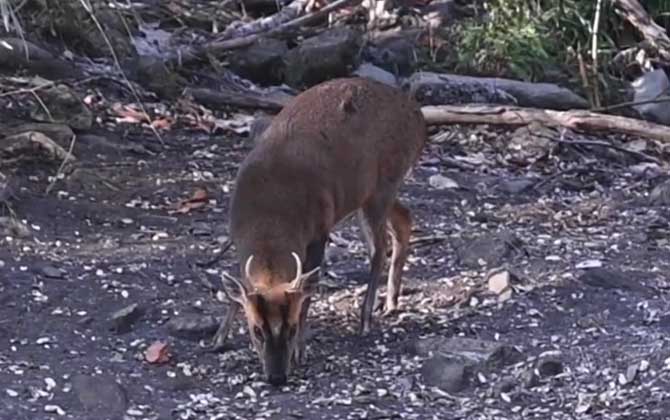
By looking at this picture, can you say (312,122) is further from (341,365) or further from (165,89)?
(165,89)

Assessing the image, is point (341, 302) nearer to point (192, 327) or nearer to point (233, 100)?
point (192, 327)

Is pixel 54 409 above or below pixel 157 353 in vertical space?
above

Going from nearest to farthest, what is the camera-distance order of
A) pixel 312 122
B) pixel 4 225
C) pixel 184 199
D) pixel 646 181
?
pixel 312 122 < pixel 4 225 < pixel 184 199 < pixel 646 181

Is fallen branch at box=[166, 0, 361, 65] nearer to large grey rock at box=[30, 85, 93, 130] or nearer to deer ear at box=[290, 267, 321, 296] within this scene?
large grey rock at box=[30, 85, 93, 130]

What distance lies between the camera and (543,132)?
11.0 m

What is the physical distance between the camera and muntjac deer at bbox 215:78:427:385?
6543mm


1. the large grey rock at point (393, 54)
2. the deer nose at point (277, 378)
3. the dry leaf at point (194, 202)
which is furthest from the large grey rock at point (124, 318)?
the large grey rock at point (393, 54)

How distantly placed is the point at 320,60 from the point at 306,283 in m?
5.49

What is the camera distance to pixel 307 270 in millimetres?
6914

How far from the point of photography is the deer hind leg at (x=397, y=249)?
7.59 metres

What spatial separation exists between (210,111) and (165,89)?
337mm

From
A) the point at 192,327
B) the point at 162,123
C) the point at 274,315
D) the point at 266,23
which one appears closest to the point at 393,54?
the point at 266,23

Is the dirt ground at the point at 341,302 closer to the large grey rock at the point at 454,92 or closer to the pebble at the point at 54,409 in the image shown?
the pebble at the point at 54,409

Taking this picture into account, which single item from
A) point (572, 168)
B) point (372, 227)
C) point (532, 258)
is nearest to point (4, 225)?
point (372, 227)
